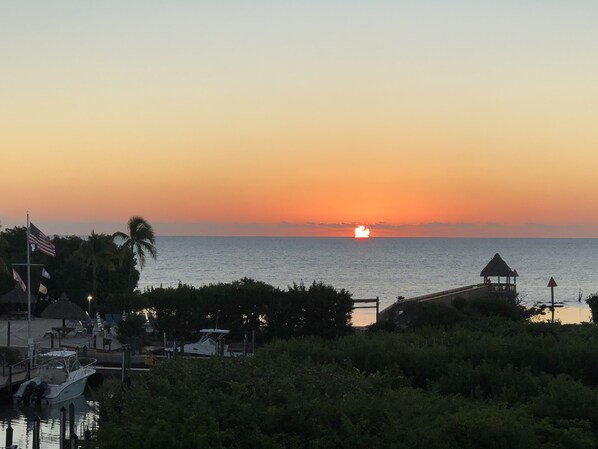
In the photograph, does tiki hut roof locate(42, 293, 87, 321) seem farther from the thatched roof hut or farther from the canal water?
the thatched roof hut

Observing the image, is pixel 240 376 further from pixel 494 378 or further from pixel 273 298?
pixel 273 298

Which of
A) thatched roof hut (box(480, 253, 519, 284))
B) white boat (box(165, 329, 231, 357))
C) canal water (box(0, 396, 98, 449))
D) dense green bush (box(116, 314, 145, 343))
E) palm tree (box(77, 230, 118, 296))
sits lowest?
canal water (box(0, 396, 98, 449))

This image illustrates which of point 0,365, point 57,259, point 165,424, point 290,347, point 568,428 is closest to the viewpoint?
point 165,424

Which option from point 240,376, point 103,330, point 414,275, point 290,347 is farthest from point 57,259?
point 414,275

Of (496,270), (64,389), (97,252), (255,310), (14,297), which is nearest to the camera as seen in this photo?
(64,389)

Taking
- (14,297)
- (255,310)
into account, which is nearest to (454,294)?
(255,310)

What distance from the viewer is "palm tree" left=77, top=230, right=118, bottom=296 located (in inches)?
2157

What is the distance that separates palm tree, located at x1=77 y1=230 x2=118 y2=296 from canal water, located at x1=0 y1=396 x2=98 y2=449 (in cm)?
2240

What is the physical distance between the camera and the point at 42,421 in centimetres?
3019

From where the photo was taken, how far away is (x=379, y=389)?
15867 mm

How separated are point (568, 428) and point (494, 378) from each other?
334 centimetres

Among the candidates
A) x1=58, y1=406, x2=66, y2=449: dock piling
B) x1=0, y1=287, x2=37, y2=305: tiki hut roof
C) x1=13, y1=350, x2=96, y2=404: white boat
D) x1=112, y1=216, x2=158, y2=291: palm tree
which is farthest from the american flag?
x1=112, y1=216, x2=158, y2=291: palm tree

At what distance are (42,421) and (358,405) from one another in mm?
20436

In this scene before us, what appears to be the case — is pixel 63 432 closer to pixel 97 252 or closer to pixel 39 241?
pixel 39 241
